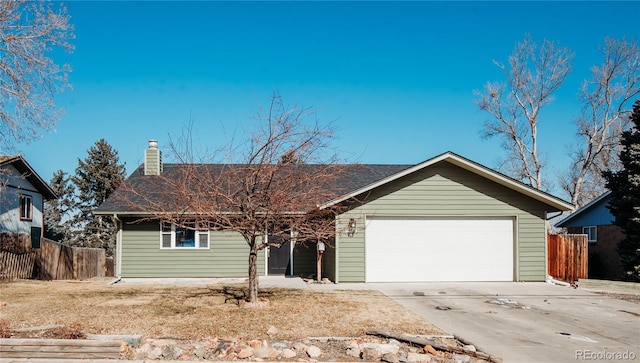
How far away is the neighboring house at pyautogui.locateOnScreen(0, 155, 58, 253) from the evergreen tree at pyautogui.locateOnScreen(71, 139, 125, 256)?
1127cm

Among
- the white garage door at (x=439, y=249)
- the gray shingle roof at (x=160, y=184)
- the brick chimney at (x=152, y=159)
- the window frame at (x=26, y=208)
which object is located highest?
the brick chimney at (x=152, y=159)

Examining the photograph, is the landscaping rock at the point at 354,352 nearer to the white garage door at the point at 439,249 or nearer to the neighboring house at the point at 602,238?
the white garage door at the point at 439,249

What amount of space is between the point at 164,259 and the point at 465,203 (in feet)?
33.0

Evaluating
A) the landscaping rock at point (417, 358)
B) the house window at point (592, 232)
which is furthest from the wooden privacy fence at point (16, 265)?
the house window at point (592, 232)

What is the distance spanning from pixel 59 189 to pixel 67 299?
35279 mm

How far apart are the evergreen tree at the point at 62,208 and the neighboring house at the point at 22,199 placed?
1677 centimetres

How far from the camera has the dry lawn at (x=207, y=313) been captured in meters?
8.39

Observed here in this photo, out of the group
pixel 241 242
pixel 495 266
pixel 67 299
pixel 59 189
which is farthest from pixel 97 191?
pixel 495 266

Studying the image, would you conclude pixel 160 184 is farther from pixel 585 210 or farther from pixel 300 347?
pixel 585 210

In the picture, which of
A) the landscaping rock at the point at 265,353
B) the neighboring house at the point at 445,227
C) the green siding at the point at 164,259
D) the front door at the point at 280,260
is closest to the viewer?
the landscaping rock at the point at 265,353

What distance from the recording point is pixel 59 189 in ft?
140

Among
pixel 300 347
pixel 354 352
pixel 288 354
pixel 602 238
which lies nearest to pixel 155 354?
pixel 288 354

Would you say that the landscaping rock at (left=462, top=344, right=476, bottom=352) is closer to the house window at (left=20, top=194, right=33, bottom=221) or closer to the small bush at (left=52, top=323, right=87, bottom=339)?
the small bush at (left=52, top=323, right=87, bottom=339)

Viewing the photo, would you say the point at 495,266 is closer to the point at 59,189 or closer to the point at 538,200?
the point at 538,200
